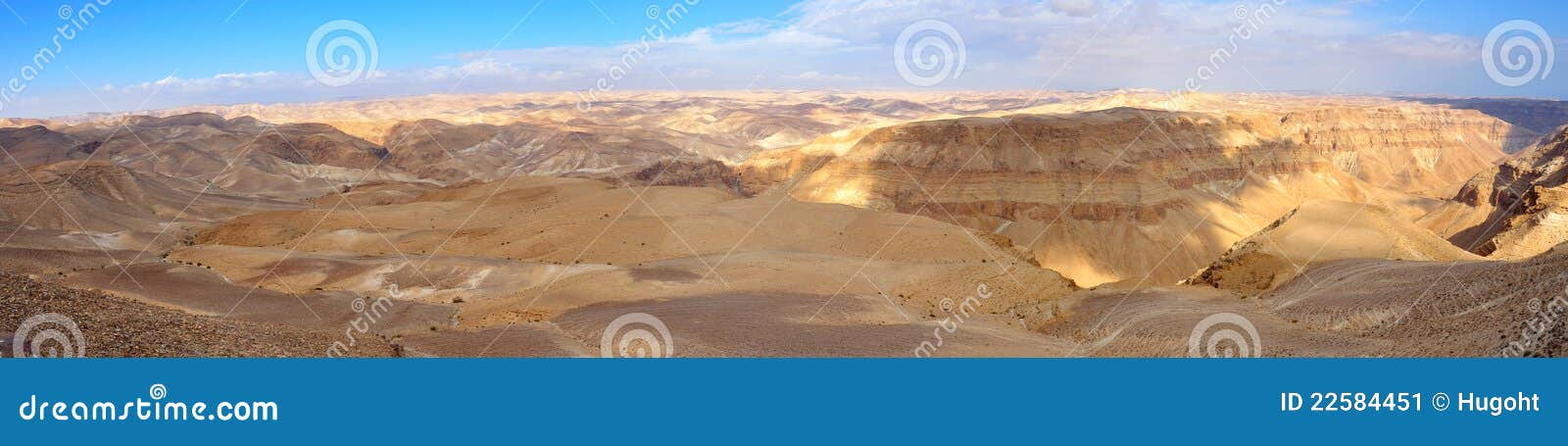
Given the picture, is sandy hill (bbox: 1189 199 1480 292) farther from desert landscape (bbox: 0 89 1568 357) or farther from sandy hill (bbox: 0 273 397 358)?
sandy hill (bbox: 0 273 397 358)

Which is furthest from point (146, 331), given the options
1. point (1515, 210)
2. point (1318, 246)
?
point (1515, 210)

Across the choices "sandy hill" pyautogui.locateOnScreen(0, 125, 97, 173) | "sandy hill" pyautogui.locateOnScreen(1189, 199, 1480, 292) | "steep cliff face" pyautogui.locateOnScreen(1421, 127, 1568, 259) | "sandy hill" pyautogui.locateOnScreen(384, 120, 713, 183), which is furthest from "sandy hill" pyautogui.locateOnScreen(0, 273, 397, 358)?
"sandy hill" pyautogui.locateOnScreen(0, 125, 97, 173)

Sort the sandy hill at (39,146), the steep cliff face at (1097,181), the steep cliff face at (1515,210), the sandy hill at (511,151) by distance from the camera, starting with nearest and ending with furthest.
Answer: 1. the steep cliff face at (1515,210)
2. the steep cliff face at (1097,181)
3. the sandy hill at (39,146)
4. the sandy hill at (511,151)

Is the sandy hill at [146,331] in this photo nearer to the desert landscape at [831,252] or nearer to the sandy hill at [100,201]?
the desert landscape at [831,252]

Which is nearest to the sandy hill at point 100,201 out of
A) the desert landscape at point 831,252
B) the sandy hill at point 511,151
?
the desert landscape at point 831,252

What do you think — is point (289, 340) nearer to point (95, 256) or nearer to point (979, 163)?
point (95, 256)

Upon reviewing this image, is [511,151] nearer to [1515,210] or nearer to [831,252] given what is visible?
[831,252]

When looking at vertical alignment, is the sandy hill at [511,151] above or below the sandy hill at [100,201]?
above
